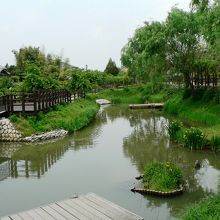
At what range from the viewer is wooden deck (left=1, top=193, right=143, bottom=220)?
941 cm

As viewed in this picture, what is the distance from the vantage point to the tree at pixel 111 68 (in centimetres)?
8519

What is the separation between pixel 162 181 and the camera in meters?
12.5

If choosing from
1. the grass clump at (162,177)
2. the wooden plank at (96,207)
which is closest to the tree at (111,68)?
the grass clump at (162,177)

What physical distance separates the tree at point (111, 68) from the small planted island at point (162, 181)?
71.8m

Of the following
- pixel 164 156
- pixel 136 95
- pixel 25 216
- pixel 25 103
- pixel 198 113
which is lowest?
pixel 164 156

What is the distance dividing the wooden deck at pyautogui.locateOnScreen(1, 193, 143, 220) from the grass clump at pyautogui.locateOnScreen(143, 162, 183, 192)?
2.62 meters

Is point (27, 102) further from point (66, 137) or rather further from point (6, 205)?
point (6, 205)

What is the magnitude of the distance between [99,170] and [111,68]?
Result: 233ft

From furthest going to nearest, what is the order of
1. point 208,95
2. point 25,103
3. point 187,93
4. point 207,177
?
point 187,93
point 208,95
point 25,103
point 207,177

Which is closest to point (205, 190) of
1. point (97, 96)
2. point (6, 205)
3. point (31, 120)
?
point (6, 205)

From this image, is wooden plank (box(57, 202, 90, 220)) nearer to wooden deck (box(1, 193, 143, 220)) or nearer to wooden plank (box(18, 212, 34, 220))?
wooden deck (box(1, 193, 143, 220))

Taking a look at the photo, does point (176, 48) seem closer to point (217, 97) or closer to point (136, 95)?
point (217, 97)

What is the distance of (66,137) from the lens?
2411cm

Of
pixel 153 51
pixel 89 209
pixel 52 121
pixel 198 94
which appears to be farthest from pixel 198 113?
pixel 89 209
